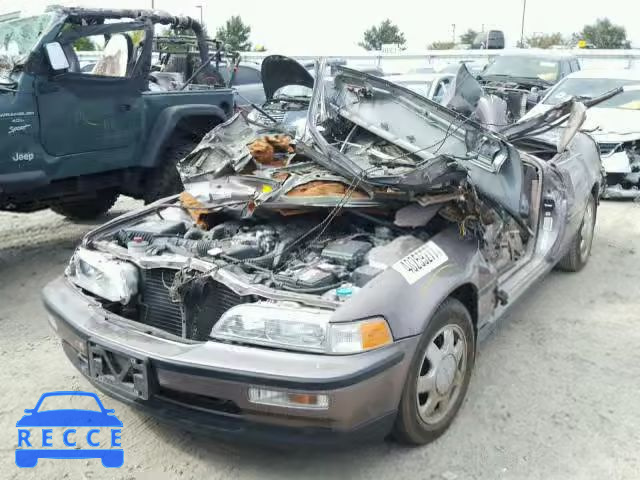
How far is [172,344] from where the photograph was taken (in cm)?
267

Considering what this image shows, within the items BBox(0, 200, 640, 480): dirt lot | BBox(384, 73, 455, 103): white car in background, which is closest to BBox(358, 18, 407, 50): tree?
BBox(384, 73, 455, 103): white car in background

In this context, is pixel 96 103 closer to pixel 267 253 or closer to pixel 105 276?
pixel 105 276

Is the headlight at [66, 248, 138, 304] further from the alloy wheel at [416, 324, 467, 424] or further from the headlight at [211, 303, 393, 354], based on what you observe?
the alloy wheel at [416, 324, 467, 424]

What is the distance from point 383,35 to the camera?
191 feet

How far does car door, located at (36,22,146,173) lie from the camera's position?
5406mm

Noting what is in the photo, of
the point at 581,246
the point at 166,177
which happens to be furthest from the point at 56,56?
the point at 581,246

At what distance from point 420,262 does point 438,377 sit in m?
0.55

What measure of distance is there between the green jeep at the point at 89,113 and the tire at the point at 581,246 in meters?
3.89

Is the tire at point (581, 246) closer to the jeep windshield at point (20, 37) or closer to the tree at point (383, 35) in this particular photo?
the jeep windshield at point (20, 37)

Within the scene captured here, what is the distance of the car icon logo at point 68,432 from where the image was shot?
292 centimetres

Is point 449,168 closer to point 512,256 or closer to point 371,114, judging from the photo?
point 371,114

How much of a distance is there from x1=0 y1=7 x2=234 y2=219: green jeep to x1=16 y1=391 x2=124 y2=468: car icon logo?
2532 millimetres

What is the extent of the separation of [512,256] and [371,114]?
1.34m

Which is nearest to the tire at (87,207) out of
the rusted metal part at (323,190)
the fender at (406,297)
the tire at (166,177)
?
the tire at (166,177)
